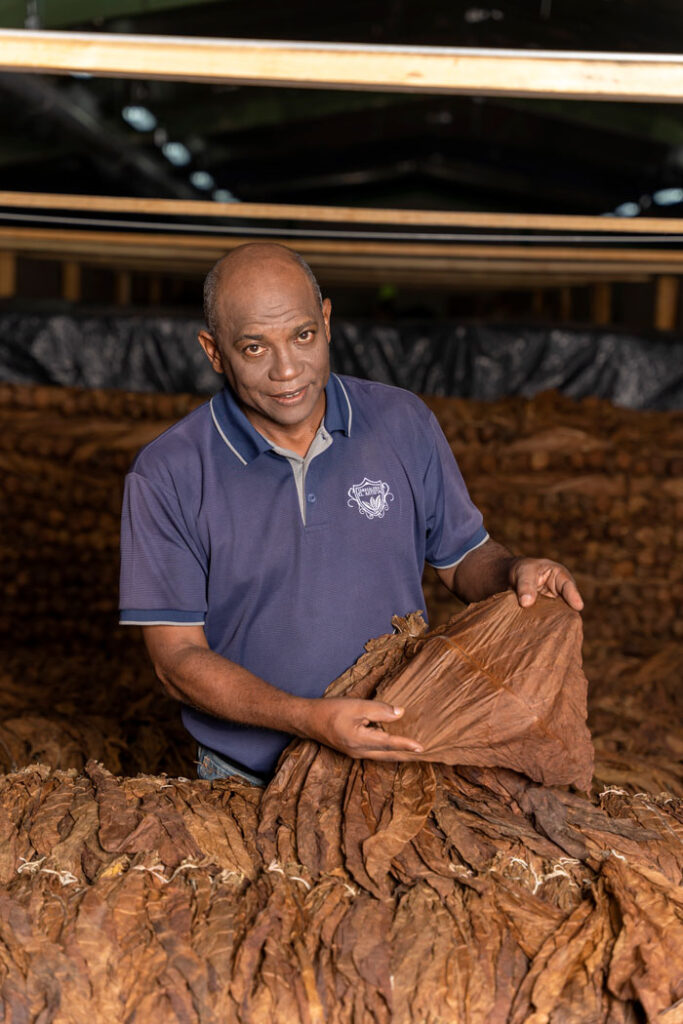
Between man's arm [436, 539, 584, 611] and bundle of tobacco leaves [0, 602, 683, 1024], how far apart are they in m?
0.25

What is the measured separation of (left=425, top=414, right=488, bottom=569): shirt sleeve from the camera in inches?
101

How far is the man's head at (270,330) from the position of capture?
222 centimetres

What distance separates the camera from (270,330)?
7.31 ft

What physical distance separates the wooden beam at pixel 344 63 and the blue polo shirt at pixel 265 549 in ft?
2.37

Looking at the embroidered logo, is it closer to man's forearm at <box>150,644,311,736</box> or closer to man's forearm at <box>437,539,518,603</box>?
man's forearm at <box>437,539,518,603</box>

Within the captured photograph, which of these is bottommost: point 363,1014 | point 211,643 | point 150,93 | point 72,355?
point 363,1014

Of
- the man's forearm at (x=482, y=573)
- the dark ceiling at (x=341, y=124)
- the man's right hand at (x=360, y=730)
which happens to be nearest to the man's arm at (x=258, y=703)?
the man's right hand at (x=360, y=730)

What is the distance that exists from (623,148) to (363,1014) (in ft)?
24.4

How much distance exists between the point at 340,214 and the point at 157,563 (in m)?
2.20

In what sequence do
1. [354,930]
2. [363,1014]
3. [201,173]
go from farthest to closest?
[201,173] < [354,930] < [363,1014]

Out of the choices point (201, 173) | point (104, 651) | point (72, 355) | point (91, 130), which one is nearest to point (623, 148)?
point (201, 173)

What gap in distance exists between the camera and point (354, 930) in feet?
5.39

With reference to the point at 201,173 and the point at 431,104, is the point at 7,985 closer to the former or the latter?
the point at 201,173

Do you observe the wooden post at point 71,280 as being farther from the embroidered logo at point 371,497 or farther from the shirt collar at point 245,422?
the embroidered logo at point 371,497
